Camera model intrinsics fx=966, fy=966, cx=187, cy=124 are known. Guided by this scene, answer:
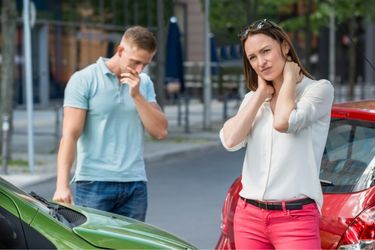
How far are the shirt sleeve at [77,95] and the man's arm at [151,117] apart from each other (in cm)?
32

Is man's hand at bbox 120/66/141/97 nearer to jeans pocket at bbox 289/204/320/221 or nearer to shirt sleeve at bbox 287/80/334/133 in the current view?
shirt sleeve at bbox 287/80/334/133

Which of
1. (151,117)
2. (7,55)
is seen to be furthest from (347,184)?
(7,55)

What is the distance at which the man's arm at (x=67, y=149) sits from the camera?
542cm

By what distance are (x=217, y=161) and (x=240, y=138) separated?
12884 mm

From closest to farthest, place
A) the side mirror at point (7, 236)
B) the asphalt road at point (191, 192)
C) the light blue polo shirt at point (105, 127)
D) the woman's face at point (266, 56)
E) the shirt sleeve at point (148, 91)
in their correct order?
the side mirror at point (7, 236), the woman's face at point (266, 56), the light blue polo shirt at point (105, 127), the shirt sleeve at point (148, 91), the asphalt road at point (191, 192)

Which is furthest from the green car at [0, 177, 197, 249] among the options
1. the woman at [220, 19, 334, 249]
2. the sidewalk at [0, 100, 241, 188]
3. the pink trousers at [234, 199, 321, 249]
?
the sidewalk at [0, 100, 241, 188]

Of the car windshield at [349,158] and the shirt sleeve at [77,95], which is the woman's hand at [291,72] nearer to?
the car windshield at [349,158]

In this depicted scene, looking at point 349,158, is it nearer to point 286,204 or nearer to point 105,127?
point 286,204

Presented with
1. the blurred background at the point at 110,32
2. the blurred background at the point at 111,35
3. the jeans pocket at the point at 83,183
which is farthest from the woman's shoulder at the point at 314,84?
the blurred background at the point at 110,32

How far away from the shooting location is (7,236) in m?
3.81

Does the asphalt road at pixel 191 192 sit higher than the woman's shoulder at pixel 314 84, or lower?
lower

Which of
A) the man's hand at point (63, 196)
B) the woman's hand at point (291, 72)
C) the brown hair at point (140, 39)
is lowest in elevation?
the man's hand at point (63, 196)

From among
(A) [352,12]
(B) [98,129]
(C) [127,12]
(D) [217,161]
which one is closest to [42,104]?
(C) [127,12]

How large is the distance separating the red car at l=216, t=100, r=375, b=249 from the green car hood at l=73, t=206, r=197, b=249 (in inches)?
29.0
